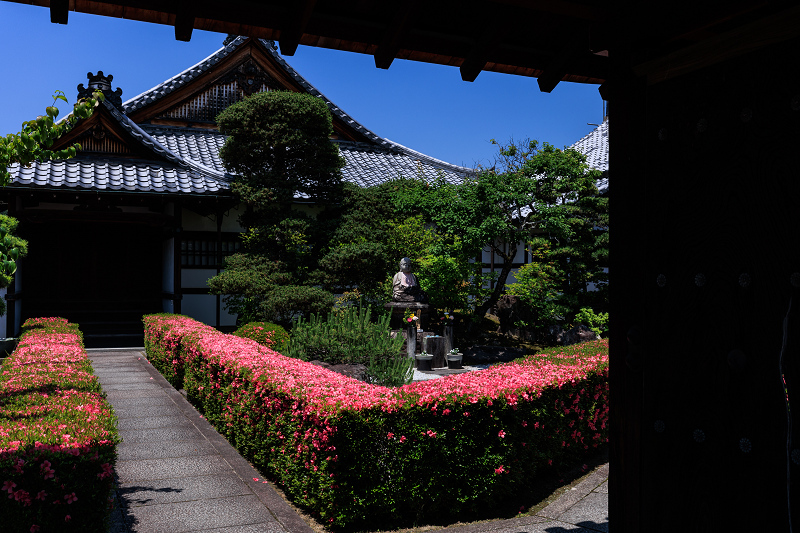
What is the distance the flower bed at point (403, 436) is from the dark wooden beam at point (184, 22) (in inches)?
113

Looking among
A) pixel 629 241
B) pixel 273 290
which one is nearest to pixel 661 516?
pixel 629 241

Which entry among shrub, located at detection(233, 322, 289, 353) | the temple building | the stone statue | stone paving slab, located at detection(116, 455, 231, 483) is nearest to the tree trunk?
the stone statue

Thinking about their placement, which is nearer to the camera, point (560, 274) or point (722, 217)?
point (722, 217)

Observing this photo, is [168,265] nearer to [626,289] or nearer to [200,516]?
[200,516]

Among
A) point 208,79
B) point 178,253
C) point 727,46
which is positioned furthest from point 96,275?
point 727,46

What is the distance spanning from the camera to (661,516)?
7.96 ft

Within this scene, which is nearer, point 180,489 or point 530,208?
point 180,489

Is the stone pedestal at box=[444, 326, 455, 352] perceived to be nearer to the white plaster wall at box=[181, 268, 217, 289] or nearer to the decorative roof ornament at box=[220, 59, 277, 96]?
the white plaster wall at box=[181, 268, 217, 289]

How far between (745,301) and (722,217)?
33 centimetres

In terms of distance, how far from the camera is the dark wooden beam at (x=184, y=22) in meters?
2.71

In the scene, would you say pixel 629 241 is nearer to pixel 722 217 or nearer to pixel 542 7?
pixel 722 217

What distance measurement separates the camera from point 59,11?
106 inches

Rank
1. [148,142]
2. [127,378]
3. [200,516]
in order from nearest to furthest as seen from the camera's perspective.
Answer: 1. [200,516]
2. [127,378]
3. [148,142]

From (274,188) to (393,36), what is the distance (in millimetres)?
11684
